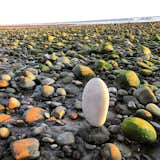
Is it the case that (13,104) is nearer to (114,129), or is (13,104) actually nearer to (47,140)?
(47,140)

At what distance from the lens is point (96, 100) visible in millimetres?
2068

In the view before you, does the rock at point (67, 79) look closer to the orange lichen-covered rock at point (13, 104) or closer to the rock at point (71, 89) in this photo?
the rock at point (71, 89)

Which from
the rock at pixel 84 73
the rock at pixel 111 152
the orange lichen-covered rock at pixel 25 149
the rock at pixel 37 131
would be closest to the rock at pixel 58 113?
the rock at pixel 37 131

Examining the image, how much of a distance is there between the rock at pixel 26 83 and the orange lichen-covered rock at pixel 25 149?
1.28 m

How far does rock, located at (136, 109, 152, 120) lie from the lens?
7.52 ft

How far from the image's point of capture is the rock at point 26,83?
3131 mm

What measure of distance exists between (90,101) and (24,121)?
611 mm

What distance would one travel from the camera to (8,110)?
2.53 m

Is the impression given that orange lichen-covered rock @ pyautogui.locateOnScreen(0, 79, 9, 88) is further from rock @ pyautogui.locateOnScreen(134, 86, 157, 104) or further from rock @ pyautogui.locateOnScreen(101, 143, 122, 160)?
rock @ pyautogui.locateOnScreen(101, 143, 122, 160)

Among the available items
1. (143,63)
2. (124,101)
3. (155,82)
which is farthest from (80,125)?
(143,63)

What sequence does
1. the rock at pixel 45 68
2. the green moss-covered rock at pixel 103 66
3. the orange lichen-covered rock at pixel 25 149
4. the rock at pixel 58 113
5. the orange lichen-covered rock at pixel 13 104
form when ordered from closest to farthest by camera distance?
the orange lichen-covered rock at pixel 25 149 < the rock at pixel 58 113 < the orange lichen-covered rock at pixel 13 104 < the green moss-covered rock at pixel 103 66 < the rock at pixel 45 68

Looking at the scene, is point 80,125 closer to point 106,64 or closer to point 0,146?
point 0,146

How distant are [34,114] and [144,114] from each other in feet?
3.05

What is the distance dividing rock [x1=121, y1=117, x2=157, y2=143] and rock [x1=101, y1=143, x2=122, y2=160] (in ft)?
0.66
